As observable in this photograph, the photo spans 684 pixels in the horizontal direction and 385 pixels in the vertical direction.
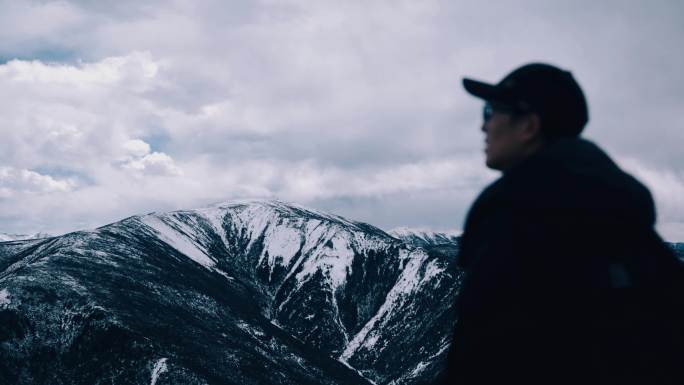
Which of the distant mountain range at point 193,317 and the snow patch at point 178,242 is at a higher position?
the snow patch at point 178,242

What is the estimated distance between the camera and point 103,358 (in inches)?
3487

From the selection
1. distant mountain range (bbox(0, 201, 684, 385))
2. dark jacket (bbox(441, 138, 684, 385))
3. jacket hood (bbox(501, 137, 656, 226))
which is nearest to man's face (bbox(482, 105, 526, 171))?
jacket hood (bbox(501, 137, 656, 226))

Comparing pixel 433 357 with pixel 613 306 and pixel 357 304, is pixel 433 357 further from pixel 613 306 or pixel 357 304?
pixel 613 306

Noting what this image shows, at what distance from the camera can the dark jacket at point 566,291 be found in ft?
6.57

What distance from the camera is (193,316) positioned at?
12694 centimetres

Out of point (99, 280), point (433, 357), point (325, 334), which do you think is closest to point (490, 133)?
point (99, 280)

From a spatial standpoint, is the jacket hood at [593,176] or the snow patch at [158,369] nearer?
the jacket hood at [593,176]

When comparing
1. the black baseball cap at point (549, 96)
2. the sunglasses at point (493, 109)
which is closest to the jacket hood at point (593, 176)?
the black baseball cap at point (549, 96)

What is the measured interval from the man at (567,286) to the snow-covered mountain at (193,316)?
290 ft

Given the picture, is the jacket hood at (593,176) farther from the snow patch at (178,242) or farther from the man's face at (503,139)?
the snow patch at (178,242)

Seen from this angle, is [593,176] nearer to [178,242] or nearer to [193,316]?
[193,316]

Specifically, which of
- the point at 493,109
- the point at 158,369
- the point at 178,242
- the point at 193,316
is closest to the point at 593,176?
the point at 493,109

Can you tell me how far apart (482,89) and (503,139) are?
29cm

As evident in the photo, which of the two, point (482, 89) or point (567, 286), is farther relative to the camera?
point (482, 89)
